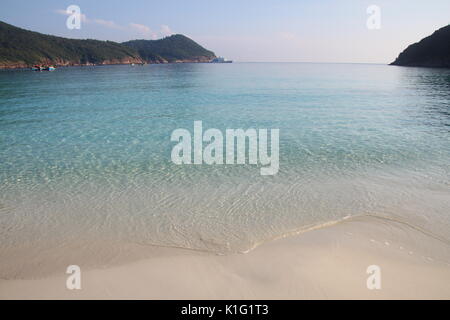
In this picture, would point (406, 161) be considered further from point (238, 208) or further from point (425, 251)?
point (238, 208)

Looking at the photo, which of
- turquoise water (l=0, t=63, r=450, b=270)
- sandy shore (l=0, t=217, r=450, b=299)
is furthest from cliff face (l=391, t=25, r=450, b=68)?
sandy shore (l=0, t=217, r=450, b=299)

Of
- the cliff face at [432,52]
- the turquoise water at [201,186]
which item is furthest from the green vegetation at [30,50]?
the cliff face at [432,52]

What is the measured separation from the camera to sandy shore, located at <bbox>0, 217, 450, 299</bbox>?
196 inches

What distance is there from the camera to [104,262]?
5.96 m

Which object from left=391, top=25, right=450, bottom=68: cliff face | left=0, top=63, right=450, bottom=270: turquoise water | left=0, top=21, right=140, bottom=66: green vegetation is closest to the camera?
left=0, top=63, right=450, bottom=270: turquoise water

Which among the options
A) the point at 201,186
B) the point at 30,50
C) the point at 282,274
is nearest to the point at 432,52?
the point at 201,186

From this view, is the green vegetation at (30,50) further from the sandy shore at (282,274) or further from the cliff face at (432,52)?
the cliff face at (432,52)

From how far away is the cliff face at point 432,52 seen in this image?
115938 millimetres

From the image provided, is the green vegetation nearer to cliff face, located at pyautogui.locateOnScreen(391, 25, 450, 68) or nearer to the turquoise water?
the turquoise water

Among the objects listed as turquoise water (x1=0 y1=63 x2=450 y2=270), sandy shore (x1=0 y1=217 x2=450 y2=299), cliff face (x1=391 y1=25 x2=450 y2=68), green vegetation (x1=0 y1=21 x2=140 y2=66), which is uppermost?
green vegetation (x1=0 y1=21 x2=140 y2=66)

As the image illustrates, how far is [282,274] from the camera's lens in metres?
5.45

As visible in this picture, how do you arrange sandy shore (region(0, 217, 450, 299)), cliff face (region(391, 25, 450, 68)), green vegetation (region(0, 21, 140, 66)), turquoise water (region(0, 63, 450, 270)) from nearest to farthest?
sandy shore (region(0, 217, 450, 299)) < turquoise water (region(0, 63, 450, 270)) < cliff face (region(391, 25, 450, 68)) < green vegetation (region(0, 21, 140, 66))

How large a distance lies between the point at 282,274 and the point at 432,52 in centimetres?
15746

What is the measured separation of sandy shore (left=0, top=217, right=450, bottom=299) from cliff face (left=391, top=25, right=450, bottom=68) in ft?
445
